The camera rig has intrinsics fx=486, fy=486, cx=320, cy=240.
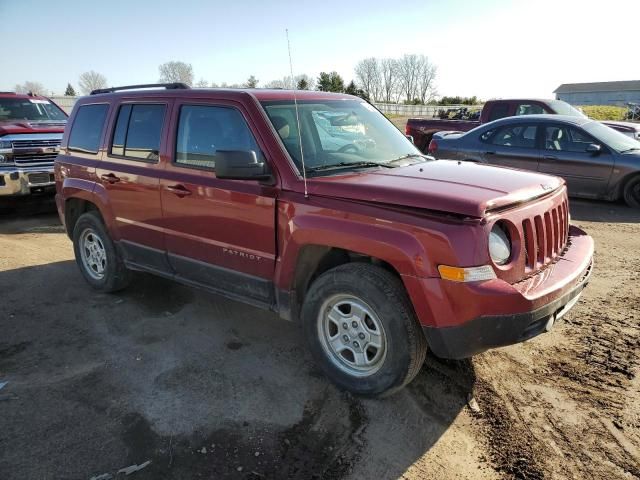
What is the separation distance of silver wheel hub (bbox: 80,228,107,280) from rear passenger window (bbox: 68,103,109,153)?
895 millimetres

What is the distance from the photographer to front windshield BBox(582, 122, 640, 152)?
8.37 m

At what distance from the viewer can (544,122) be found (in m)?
8.77

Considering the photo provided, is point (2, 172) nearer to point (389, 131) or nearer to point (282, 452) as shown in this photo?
point (389, 131)

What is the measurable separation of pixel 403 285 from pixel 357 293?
0.29 metres

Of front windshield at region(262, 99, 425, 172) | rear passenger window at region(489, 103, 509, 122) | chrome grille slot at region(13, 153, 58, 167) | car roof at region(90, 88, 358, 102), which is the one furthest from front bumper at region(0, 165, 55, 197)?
rear passenger window at region(489, 103, 509, 122)

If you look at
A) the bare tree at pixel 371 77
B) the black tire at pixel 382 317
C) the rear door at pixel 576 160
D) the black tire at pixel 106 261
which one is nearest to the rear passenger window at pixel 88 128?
the black tire at pixel 106 261

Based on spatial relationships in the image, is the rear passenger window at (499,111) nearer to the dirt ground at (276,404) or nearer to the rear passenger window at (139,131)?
the dirt ground at (276,404)

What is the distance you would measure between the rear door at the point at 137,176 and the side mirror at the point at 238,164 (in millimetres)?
1115

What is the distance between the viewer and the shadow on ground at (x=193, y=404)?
271 cm

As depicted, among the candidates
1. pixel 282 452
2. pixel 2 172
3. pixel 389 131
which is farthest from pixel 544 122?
pixel 2 172

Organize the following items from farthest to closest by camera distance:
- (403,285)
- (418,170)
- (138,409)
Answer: (418,170)
(138,409)
(403,285)

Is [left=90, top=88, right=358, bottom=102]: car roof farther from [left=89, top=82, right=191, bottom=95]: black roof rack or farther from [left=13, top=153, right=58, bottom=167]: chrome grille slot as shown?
[left=13, top=153, right=58, bottom=167]: chrome grille slot

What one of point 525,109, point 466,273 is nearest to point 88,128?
point 466,273

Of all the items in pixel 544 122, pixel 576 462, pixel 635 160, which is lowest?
pixel 576 462
